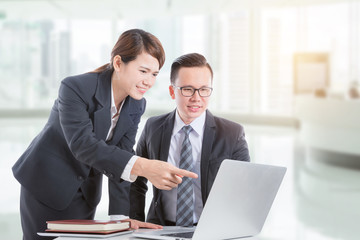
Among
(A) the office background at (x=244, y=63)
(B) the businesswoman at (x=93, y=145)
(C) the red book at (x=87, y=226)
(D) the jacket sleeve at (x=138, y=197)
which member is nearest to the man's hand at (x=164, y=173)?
(B) the businesswoman at (x=93, y=145)

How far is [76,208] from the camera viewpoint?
7.13 feet

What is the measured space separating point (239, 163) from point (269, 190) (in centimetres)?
25

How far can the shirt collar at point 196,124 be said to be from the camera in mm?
2012

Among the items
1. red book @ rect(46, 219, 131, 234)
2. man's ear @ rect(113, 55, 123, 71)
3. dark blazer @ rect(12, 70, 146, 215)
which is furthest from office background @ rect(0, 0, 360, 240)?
red book @ rect(46, 219, 131, 234)

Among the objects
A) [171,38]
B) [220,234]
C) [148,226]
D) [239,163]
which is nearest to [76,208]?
[148,226]

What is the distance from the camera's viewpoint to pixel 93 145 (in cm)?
172

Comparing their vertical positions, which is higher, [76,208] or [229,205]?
[229,205]

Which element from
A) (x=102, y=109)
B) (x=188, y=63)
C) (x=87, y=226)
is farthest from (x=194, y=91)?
(x=87, y=226)

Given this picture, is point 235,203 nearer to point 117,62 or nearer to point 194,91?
point 194,91

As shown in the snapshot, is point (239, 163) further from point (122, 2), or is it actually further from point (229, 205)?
point (122, 2)

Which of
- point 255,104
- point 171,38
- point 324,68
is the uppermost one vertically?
point 171,38

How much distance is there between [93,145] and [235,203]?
1.73 feet

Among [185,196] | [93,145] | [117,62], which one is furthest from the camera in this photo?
[185,196]

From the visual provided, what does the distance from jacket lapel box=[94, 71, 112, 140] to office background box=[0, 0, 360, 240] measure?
4754 millimetres
